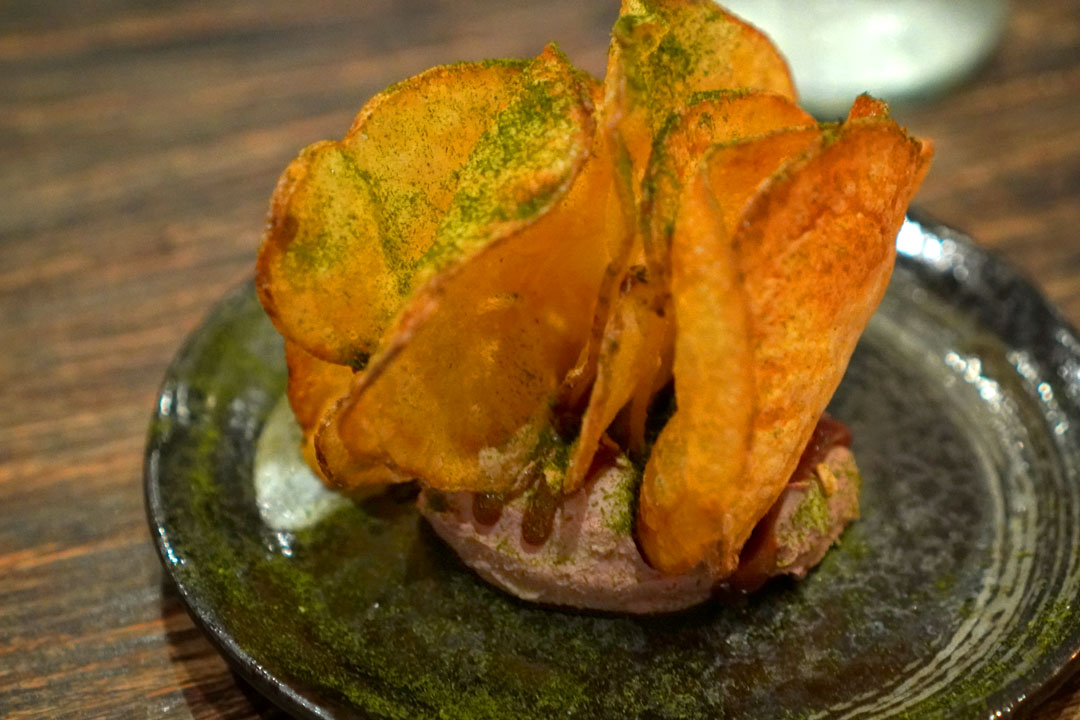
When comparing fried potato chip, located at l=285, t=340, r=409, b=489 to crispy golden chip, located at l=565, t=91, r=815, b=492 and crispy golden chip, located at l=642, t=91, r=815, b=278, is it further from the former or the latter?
crispy golden chip, located at l=642, t=91, r=815, b=278

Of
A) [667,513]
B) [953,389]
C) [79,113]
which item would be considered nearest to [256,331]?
[667,513]

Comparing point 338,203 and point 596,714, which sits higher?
point 338,203

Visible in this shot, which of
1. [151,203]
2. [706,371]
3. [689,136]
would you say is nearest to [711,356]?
[706,371]

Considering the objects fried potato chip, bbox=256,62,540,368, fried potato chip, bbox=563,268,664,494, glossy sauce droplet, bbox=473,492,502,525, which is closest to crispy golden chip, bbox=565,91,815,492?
fried potato chip, bbox=563,268,664,494

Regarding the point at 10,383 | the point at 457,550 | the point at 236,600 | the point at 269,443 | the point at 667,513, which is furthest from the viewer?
the point at 10,383

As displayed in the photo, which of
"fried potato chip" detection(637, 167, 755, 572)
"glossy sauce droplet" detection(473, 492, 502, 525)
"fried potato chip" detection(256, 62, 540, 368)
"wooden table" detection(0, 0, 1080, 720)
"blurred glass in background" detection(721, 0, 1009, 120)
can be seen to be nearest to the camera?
"fried potato chip" detection(637, 167, 755, 572)

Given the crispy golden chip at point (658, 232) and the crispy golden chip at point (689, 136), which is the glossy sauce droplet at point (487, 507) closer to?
the crispy golden chip at point (658, 232)

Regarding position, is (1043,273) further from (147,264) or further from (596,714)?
(147,264)
